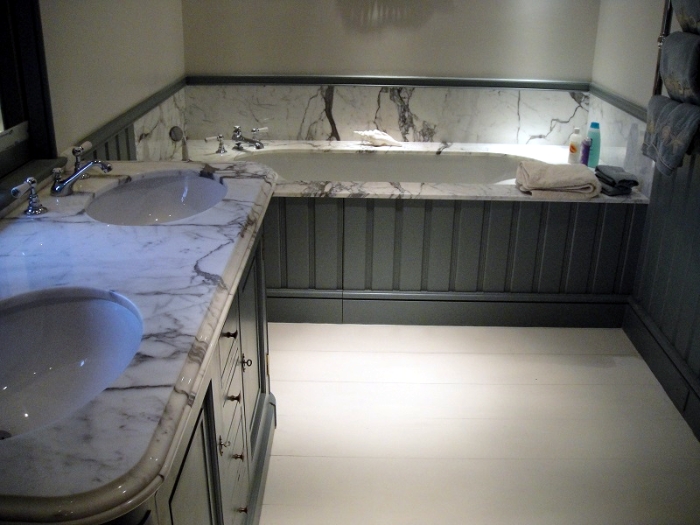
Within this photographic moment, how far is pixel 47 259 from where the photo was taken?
1.36 meters

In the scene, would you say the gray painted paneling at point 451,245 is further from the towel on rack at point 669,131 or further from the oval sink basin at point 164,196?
the oval sink basin at point 164,196

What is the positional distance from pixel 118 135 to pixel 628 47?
2091 millimetres

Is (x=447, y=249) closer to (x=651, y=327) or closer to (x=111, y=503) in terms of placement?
(x=651, y=327)

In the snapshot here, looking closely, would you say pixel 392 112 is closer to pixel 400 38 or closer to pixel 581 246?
pixel 400 38

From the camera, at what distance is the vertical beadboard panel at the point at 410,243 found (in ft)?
9.20

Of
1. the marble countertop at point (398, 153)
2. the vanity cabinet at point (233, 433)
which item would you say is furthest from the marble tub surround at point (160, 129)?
the vanity cabinet at point (233, 433)

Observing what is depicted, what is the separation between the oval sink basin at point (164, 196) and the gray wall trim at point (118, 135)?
1.24ft

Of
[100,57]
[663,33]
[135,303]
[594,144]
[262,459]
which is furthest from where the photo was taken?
[594,144]

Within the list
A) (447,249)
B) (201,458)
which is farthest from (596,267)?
(201,458)

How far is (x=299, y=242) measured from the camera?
2854 mm

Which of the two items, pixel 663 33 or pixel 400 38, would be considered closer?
pixel 663 33

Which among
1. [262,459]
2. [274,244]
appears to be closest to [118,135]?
[274,244]

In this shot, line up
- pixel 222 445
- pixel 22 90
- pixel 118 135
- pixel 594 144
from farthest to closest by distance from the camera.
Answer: pixel 594 144 < pixel 118 135 < pixel 22 90 < pixel 222 445

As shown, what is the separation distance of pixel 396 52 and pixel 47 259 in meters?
2.47
